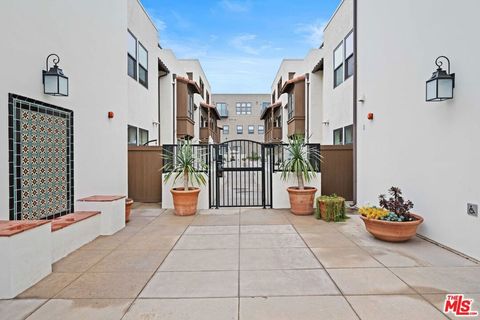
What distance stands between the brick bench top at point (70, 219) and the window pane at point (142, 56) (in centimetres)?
675

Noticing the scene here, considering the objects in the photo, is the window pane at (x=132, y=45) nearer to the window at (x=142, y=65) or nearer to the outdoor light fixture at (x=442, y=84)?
the window at (x=142, y=65)

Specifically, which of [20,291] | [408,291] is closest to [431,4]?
[408,291]

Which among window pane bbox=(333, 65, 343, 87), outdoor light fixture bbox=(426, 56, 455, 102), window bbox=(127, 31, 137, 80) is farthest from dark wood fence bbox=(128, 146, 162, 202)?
outdoor light fixture bbox=(426, 56, 455, 102)

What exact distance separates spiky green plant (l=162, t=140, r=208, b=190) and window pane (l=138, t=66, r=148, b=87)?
159 inches

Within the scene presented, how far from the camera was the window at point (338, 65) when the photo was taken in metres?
9.79

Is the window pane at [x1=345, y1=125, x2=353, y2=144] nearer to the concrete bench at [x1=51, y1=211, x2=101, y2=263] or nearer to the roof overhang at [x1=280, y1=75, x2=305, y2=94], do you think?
the roof overhang at [x1=280, y1=75, x2=305, y2=94]

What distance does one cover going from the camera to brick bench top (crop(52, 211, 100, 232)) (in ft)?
13.1

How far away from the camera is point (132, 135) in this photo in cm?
949

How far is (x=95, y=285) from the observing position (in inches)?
122

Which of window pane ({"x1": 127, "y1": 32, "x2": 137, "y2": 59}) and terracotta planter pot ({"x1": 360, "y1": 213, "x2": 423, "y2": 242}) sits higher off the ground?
window pane ({"x1": 127, "y1": 32, "x2": 137, "y2": 59})

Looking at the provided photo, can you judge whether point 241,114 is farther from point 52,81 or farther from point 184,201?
point 52,81

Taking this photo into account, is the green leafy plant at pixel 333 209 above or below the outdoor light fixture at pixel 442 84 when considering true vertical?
below

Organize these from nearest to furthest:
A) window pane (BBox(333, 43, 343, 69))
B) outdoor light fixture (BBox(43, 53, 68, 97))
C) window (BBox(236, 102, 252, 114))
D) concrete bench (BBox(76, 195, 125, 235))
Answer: outdoor light fixture (BBox(43, 53, 68, 97)) < concrete bench (BBox(76, 195, 125, 235)) < window pane (BBox(333, 43, 343, 69)) < window (BBox(236, 102, 252, 114))

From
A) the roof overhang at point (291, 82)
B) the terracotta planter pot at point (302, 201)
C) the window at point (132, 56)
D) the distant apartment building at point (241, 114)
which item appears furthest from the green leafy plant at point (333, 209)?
the distant apartment building at point (241, 114)
